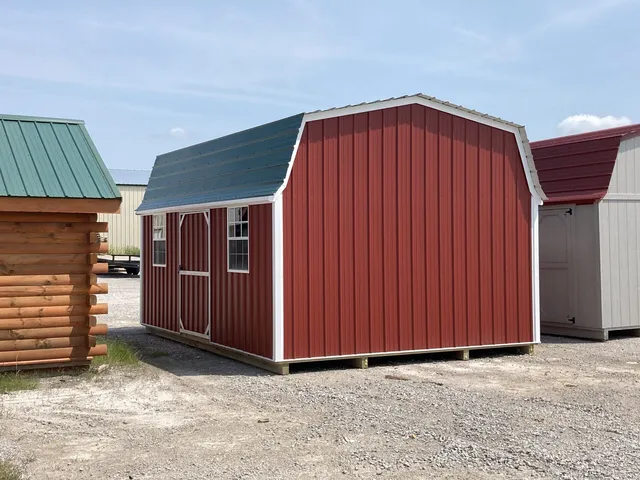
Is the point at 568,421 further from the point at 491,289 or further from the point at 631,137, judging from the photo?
the point at 631,137

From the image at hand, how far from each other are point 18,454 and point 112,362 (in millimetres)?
4601

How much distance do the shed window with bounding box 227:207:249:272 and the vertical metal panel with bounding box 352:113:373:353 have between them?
151 centimetres

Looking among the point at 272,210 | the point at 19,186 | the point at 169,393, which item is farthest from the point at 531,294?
the point at 19,186

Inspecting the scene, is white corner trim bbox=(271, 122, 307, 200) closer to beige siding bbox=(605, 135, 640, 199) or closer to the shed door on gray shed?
the shed door on gray shed

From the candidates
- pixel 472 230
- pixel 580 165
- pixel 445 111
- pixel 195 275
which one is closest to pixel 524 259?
pixel 472 230

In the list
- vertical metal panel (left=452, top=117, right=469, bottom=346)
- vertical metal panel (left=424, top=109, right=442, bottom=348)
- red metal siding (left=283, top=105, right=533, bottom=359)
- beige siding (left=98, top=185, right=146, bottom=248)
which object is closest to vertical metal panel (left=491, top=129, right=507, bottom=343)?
red metal siding (left=283, top=105, right=533, bottom=359)

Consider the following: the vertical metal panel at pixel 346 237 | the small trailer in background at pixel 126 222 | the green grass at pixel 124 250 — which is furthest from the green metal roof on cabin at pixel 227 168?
Answer: the small trailer in background at pixel 126 222

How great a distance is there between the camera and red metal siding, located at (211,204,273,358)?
1052 cm

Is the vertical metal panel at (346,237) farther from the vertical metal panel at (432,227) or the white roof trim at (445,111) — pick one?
the vertical metal panel at (432,227)

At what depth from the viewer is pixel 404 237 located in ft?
37.2

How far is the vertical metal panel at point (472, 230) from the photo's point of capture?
11875 mm

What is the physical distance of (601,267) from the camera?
14.3 meters

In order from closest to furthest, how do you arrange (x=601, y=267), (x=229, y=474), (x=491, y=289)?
(x=229, y=474)
(x=491, y=289)
(x=601, y=267)

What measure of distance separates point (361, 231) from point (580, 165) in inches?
231
